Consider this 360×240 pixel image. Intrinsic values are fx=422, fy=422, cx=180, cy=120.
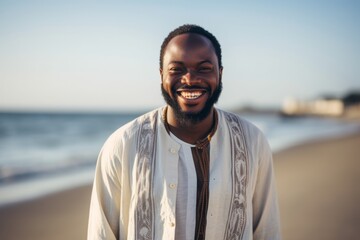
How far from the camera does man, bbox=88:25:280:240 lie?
217cm

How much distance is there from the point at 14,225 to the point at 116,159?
13.5 feet

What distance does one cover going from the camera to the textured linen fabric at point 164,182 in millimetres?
2176

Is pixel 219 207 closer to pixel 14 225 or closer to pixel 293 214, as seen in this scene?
pixel 293 214

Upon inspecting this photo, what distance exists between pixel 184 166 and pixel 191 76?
0.48 metres

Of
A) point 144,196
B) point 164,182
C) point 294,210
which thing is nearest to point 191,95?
point 164,182

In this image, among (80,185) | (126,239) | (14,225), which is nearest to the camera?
(126,239)

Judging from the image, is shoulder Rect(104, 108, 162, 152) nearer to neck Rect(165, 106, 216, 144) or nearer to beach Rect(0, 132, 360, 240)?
neck Rect(165, 106, 216, 144)

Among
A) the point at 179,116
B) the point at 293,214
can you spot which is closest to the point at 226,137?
the point at 179,116

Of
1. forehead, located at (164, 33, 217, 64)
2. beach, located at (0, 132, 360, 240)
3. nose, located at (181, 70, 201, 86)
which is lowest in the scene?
beach, located at (0, 132, 360, 240)

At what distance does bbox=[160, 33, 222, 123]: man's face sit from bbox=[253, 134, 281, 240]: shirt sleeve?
16.6 inches

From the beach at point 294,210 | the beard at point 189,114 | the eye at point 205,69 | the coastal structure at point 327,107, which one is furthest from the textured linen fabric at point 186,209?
the coastal structure at point 327,107

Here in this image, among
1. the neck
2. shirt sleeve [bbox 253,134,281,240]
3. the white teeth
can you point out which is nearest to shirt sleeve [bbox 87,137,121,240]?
the neck

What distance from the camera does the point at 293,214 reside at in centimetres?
571

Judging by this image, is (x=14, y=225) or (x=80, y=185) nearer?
(x=14, y=225)
